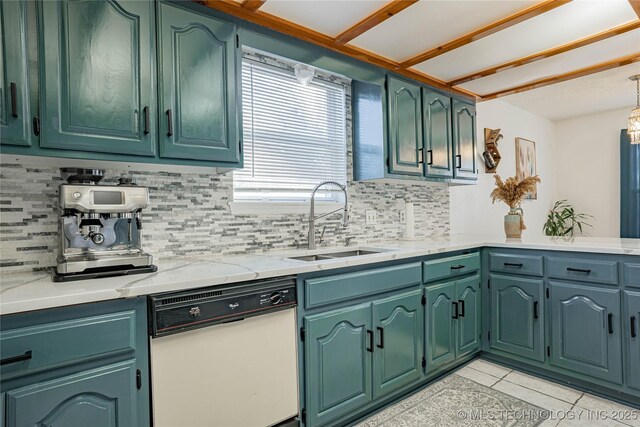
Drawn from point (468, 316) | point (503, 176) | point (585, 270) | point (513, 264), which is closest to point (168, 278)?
point (468, 316)

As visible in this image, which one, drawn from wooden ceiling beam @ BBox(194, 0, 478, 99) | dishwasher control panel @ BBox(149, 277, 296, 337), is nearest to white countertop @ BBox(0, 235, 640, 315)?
dishwasher control panel @ BBox(149, 277, 296, 337)

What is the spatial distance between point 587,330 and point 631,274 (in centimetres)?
45

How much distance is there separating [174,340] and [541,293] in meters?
2.41

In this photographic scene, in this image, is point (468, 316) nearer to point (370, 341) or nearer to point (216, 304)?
point (370, 341)

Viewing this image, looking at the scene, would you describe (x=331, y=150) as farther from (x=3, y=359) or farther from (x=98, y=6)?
(x=3, y=359)

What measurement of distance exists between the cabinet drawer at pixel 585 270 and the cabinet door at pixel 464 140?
110cm

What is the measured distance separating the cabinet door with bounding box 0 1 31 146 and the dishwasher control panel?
781 mm

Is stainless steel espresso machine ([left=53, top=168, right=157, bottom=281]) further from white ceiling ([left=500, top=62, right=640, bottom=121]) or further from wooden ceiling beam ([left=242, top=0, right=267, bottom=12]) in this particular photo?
white ceiling ([left=500, top=62, right=640, bottom=121])

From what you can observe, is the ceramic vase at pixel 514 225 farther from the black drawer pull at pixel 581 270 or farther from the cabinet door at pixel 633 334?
the cabinet door at pixel 633 334

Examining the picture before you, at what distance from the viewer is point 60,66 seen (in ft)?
4.46

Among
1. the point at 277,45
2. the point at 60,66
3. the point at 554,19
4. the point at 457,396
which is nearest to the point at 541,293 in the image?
the point at 457,396

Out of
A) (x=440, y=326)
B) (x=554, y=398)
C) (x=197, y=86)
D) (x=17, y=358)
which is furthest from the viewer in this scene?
(x=440, y=326)

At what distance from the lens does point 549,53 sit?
250cm

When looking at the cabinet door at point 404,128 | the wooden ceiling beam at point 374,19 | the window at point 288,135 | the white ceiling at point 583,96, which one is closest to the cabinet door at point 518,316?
the cabinet door at point 404,128
